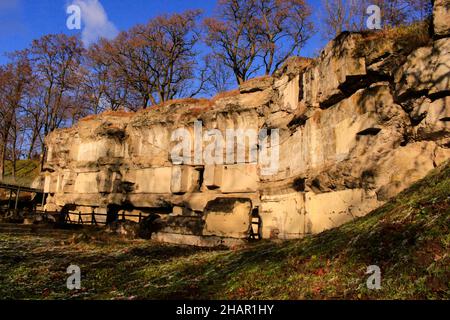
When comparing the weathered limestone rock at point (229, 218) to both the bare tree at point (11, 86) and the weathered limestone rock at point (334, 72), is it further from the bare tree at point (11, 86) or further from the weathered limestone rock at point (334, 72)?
the bare tree at point (11, 86)

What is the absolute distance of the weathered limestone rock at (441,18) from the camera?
7.59m

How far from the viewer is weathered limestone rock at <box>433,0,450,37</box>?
7595 mm

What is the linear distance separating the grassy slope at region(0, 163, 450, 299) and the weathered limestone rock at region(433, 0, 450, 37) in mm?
2910

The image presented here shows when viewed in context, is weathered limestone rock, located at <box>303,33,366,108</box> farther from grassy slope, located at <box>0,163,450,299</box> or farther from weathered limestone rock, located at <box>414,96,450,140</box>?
grassy slope, located at <box>0,163,450,299</box>

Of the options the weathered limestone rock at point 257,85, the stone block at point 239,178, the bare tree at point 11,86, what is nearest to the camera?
the stone block at point 239,178

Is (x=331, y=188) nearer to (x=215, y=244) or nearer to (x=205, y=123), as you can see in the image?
(x=215, y=244)

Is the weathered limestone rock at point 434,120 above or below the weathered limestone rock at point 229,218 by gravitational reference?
above

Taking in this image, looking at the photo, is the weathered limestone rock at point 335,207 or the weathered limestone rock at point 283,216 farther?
the weathered limestone rock at point 283,216

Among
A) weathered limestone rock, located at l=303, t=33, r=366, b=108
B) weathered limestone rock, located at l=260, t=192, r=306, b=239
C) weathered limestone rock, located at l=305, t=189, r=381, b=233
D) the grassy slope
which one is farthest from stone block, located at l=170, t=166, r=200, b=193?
the grassy slope

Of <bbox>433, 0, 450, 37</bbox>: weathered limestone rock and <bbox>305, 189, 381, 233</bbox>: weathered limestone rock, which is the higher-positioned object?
<bbox>433, 0, 450, 37</bbox>: weathered limestone rock

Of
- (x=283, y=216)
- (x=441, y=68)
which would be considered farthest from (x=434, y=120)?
(x=283, y=216)

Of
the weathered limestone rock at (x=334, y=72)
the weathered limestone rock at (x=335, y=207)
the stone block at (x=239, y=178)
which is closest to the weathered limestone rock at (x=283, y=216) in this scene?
the weathered limestone rock at (x=335, y=207)

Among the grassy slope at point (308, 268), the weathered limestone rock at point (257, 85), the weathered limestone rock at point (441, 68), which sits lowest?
the grassy slope at point (308, 268)

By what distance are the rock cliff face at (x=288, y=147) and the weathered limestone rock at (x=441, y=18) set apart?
0.07ft
